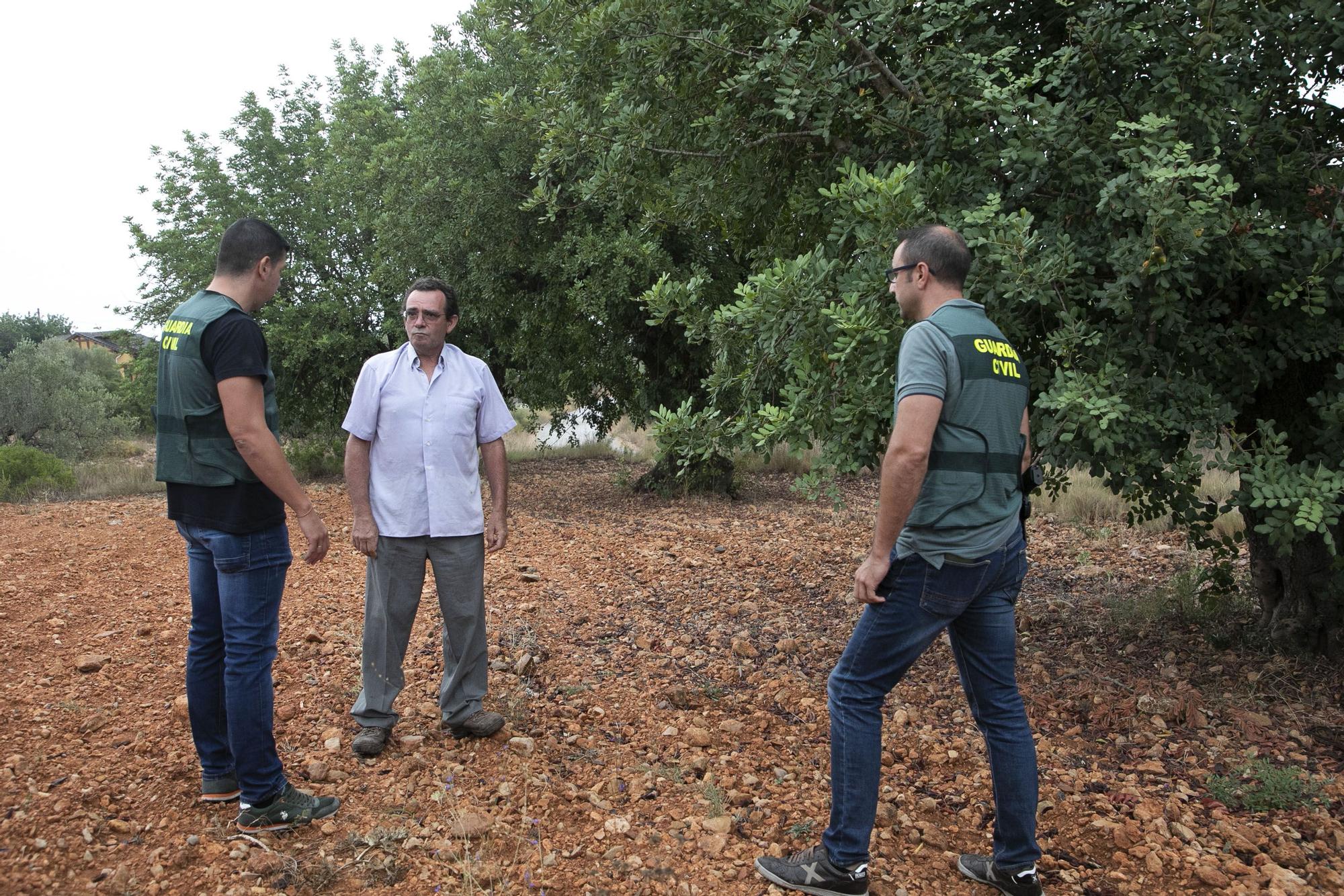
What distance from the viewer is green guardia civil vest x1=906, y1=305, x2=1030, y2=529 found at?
9.07 feet

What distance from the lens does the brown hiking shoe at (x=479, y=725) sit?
414 centimetres

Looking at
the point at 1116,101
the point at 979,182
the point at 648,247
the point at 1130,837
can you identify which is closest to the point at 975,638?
the point at 1130,837

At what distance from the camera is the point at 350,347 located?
41.2ft

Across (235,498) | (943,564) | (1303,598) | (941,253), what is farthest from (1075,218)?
(235,498)

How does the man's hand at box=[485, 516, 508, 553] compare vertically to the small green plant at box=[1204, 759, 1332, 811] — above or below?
above

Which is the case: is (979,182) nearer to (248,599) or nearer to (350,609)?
(248,599)

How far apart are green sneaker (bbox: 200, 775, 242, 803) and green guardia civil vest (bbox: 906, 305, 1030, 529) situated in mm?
2621

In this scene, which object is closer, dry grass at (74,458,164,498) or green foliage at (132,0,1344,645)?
green foliage at (132,0,1344,645)

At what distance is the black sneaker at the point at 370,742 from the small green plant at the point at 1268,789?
3358mm

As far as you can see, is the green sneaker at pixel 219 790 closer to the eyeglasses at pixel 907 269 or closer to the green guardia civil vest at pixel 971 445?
the green guardia civil vest at pixel 971 445

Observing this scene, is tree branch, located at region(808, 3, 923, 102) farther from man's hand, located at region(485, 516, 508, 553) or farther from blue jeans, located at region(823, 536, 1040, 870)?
man's hand, located at region(485, 516, 508, 553)

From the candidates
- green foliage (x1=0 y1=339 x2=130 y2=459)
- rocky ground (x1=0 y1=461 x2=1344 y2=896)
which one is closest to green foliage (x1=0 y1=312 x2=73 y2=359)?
green foliage (x1=0 y1=339 x2=130 y2=459)

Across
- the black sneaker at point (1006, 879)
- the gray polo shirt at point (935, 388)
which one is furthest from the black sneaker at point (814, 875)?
the gray polo shirt at point (935, 388)

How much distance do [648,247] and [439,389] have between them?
3.68 m
